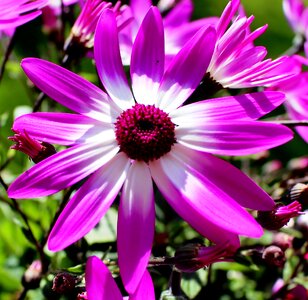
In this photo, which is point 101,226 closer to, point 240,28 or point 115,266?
point 115,266

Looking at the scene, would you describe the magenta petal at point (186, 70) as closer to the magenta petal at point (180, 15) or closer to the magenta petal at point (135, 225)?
the magenta petal at point (135, 225)

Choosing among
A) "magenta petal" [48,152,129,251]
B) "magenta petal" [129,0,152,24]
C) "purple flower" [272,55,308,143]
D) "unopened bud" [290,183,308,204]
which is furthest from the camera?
"magenta petal" [129,0,152,24]

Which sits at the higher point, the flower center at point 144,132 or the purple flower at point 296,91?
the flower center at point 144,132

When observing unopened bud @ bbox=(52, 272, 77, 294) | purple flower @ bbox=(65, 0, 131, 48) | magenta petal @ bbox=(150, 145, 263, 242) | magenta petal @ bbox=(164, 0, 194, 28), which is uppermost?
purple flower @ bbox=(65, 0, 131, 48)

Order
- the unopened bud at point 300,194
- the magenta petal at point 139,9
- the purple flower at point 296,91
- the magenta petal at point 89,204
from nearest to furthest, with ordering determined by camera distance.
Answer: the magenta petal at point 89,204 < the unopened bud at point 300,194 < the purple flower at point 296,91 < the magenta petal at point 139,9

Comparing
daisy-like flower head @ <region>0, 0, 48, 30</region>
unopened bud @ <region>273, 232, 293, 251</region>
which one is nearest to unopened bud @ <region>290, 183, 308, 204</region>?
unopened bud @ <region>273, 232, 293, 251</region>

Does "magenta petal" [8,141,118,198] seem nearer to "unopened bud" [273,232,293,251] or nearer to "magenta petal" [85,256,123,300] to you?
"magenta petal" [85,256,123,300]

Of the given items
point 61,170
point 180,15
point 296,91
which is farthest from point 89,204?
point 180,15

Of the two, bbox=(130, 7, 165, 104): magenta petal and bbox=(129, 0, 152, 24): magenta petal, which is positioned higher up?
bbox=(129, 0, 152, 24): magenta petal

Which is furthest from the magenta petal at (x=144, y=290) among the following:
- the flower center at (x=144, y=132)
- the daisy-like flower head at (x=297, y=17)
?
the daisy-like flower head at (x=297, y=17)
